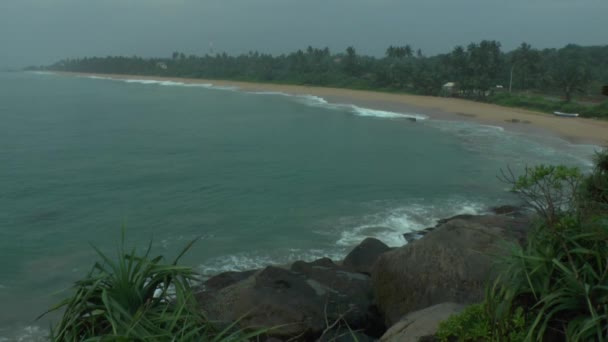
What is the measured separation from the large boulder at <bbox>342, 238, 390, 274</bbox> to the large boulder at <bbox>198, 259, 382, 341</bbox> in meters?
1.56

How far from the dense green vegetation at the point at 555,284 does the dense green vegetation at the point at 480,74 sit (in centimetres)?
4805

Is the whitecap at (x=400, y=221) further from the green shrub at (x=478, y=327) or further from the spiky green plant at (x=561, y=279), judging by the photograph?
the spiky green plant at (x=561, y=279)

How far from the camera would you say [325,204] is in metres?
22.0

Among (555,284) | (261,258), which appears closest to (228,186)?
(261,258)

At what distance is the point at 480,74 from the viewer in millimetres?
69875

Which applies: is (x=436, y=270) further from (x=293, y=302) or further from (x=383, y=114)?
(x=383, y=114)

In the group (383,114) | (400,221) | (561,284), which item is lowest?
(400,221)

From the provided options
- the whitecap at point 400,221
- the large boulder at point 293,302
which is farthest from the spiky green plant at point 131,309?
the whitecap at point 400,221

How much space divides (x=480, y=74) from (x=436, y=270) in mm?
66168

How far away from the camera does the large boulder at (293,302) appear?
9.09 m

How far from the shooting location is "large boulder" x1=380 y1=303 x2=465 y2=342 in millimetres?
6098

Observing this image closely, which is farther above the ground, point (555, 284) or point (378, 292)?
point (555, 284)

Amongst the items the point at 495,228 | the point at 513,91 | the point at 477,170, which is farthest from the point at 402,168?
the point at 513,91

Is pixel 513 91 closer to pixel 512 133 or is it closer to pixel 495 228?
pixel 512 133
